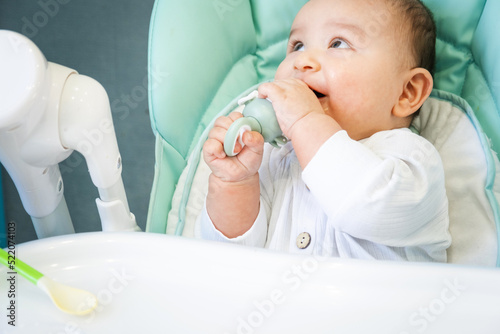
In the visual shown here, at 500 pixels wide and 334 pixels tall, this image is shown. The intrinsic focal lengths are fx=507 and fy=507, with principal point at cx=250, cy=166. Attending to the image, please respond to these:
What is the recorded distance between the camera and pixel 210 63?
97 centimetres

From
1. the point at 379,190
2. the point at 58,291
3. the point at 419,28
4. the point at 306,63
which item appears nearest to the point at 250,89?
the point at 306,63

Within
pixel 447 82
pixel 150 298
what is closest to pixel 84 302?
pixel 150 298

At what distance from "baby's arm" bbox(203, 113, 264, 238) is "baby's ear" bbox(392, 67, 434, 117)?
0.27 m

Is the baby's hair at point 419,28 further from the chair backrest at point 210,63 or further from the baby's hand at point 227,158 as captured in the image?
the baby's hand at point 227,158

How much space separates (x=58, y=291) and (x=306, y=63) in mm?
497

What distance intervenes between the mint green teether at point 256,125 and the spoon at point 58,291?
0.28m

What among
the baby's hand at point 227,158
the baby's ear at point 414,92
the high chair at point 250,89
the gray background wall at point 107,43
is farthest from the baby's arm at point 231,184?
the gray background wall at point 107,43

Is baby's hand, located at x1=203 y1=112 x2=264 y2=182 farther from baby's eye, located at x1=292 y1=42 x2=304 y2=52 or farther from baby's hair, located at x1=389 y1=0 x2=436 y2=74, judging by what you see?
baby's hair, located at x1=389 y1=0 x2=436 y2=74

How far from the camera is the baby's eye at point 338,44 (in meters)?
0.83

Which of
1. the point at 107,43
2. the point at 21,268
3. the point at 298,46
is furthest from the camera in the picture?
the point at 107,43

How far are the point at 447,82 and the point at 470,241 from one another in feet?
1.06

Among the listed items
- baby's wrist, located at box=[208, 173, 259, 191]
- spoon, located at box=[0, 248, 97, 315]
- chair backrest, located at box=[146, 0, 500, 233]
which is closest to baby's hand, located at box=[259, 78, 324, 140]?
baby's wrist, located at box=[208, 173, 259, 191]

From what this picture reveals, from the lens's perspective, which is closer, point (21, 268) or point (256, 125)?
point (21, 268)

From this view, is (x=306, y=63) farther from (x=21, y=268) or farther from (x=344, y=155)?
(x=21, y=268)
